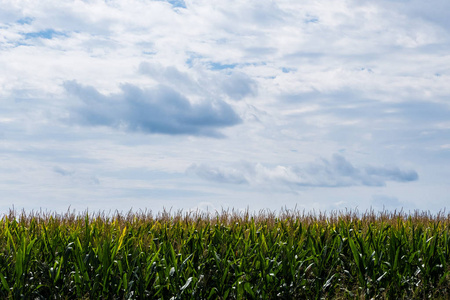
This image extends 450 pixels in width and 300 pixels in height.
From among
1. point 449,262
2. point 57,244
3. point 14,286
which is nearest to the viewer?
point 14,286

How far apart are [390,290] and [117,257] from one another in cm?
465

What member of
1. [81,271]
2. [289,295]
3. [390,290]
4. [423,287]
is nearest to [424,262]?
[423,287]

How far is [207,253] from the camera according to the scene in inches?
317

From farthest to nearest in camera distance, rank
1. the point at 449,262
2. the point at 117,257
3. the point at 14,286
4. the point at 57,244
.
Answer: the point at 449,262, the point at 57,244, the point at 117,257, the point at 14,286

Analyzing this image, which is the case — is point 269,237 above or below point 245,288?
above

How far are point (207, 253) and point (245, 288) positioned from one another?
1.18 metres

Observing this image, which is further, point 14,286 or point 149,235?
point 149,235

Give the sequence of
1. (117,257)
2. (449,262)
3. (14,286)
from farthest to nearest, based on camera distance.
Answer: (449,262) → (117,257) → (14,286)

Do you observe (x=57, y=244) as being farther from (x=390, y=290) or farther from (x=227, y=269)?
(x=390, y=290)

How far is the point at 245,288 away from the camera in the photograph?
7.11m

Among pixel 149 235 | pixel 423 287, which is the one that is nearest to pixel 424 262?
pixel 423 287

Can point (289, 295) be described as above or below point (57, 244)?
below

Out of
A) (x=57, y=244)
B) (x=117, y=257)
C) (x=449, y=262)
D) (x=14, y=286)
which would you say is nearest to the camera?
(x=14, y=286)

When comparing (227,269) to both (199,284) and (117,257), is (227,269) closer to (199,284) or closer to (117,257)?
(199,284)
